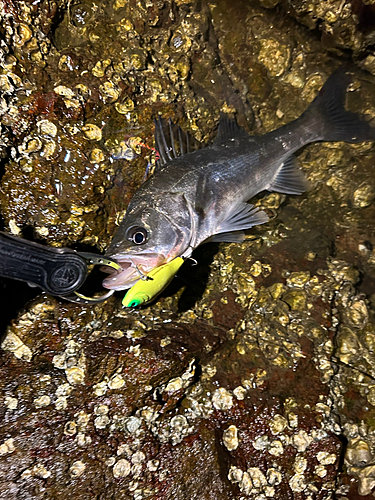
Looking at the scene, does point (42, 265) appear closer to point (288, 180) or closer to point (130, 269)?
point (130, 269)

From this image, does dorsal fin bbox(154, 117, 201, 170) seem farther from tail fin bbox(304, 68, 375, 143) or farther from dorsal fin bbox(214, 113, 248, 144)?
tail fin bbox(304, 68, 375, 143)

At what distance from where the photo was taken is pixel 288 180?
12.6 ft

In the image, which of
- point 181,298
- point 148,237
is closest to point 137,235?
point 148,237

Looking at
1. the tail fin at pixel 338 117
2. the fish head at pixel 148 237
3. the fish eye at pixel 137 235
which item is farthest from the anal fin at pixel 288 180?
the fish eye at pixel 137 235

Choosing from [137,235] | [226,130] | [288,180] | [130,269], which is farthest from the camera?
[288,180]

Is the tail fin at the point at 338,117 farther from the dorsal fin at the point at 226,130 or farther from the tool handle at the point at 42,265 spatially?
the tool handle at the point at 42,265

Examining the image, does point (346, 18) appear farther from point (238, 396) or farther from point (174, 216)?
point (238, 396)

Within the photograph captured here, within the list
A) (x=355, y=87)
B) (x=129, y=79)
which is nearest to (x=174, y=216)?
(x=129, y=79)

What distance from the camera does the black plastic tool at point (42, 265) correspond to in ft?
6.97

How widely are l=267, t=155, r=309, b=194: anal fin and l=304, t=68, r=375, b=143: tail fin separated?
581 millimetres

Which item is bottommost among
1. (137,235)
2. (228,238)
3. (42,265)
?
(42,265)

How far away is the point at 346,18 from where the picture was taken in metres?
3.81

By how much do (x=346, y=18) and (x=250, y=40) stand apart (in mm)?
1168

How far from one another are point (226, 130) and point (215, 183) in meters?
0.77
